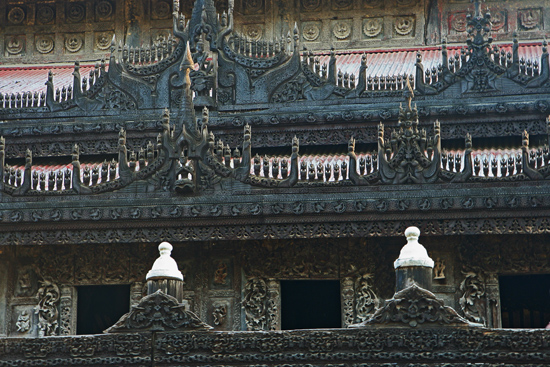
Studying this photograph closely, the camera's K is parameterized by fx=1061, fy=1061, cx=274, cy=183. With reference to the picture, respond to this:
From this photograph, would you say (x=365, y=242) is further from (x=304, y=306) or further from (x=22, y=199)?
(x=22, y=199)

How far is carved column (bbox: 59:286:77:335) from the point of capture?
739 inches

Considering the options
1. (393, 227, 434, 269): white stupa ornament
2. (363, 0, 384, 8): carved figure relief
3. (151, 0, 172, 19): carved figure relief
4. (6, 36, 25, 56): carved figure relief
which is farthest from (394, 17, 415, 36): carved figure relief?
(393, 227, 434, 269): white stupa ornament

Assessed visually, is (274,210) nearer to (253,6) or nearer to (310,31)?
(310,31)

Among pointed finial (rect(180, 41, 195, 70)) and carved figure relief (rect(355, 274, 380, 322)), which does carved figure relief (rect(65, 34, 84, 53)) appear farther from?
carved figure relief (rect(355, 274, 380, 322))

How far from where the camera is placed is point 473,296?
18109 mm

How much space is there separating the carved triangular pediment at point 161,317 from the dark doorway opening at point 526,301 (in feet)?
31.3

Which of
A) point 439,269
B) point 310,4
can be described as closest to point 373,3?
point 310,4

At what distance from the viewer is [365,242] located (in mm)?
18469

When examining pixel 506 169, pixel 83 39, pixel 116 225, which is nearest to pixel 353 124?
pixel 506 169

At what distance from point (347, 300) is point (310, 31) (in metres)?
9.75

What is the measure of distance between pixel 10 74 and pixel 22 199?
844cm

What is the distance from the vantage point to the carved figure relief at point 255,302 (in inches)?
724

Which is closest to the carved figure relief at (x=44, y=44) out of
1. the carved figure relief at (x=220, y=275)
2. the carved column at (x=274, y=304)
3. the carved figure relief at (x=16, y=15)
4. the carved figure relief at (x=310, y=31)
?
the carved figure relief at (x=16, y=15)

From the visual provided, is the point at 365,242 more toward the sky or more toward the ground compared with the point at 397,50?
more toward the ground
